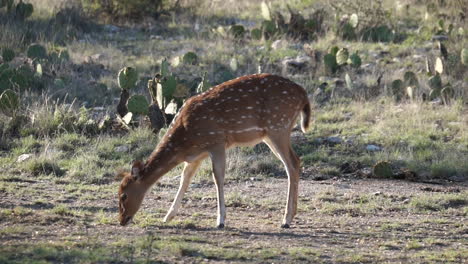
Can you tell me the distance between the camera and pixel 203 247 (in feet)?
28.5

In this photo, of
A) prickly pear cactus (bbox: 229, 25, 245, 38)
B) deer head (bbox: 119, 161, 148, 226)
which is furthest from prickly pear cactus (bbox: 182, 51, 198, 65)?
deer head (bbox: 119, 161, 148, 226)

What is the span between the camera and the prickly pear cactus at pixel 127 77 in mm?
14570

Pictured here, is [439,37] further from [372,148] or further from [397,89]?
[372,148]

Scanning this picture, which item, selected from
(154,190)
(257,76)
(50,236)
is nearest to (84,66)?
(154,190)

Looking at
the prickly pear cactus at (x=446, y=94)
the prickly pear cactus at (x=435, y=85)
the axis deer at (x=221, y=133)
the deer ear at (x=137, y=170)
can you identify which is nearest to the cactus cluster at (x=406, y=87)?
the prickly pear cactus at (x=435, y=85)

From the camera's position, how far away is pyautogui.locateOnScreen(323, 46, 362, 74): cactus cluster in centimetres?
1730

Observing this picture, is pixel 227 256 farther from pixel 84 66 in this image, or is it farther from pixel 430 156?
pixel 84 66

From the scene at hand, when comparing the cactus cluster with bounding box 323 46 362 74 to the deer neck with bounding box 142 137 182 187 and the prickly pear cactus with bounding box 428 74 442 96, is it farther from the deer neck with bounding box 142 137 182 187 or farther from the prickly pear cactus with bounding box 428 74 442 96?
the deer neck with bounding box 142 137 182 187

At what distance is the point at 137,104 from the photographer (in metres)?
14.1

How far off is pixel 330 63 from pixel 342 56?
269mm

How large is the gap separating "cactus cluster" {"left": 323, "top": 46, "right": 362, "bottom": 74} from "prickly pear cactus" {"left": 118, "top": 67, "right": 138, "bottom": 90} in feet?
14.3

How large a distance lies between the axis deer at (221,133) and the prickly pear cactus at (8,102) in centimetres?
498

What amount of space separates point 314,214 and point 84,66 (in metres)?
8.15

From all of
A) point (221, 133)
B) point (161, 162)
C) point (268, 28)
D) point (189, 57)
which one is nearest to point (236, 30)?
point (268, 28)
